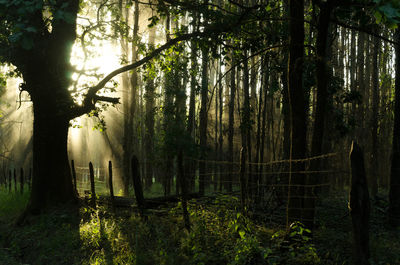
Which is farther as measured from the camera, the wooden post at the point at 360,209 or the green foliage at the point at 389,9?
the wooden post at the point at 360,209

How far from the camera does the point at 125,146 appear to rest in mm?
18875

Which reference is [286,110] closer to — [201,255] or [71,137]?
[201,255]

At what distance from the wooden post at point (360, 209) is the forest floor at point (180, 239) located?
2.48 ft

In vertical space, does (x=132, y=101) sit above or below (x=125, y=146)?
above

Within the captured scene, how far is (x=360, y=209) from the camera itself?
3797mm

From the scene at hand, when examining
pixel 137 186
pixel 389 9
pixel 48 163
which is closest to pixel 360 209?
pixel 389 9

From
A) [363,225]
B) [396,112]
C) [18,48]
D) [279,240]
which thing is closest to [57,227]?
[18,48]

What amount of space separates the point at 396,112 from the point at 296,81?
4.62 meters

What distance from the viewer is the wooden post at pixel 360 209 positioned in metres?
3.80

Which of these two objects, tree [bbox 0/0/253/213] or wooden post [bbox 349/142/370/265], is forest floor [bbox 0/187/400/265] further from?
tree [bbox 0/0/253/213]

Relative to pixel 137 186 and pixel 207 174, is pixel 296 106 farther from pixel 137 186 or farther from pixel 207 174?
pixel 137 186

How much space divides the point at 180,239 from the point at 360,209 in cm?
356

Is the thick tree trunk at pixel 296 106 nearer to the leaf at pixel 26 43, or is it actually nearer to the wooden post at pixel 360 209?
the wooden post at pixel 360 209

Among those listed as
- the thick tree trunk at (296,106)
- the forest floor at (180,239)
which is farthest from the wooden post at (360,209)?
the thick tree trunk at (296,106)
